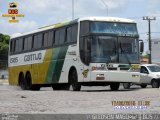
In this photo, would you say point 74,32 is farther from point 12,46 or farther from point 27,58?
point 12,46

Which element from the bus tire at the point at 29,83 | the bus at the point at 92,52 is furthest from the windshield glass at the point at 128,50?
the bus tire at the point at 29,83

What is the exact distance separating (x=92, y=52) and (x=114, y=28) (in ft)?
6.06

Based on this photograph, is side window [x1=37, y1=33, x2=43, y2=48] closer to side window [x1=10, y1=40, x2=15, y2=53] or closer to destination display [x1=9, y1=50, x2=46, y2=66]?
destination display [x1=9, y1=50, x2=46, y2=66]

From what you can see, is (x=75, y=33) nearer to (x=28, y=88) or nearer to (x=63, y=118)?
(x=28, y=88)

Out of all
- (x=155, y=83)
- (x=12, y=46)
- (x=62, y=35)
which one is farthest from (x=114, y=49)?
(x=12, y=46)

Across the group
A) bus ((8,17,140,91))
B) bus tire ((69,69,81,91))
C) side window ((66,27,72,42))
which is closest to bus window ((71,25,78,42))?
bus ((8,17,140,91))

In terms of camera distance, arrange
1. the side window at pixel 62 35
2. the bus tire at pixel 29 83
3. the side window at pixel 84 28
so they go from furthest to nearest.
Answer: the bus tire at pixel 29 83
the side window at pixel 62 35
the side window at pixel 84 28

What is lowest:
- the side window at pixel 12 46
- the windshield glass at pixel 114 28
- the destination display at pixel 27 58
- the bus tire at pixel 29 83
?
the bus tire at pixel 29 83

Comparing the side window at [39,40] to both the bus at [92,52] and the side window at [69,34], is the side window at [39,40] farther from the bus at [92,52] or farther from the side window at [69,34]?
the side window at [69,34]

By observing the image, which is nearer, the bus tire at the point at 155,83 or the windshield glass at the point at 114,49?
the windshield glass at the point at 114,49

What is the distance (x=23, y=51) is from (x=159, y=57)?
2468 inches

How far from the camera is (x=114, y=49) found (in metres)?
24.4

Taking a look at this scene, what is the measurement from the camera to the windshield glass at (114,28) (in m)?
24.5

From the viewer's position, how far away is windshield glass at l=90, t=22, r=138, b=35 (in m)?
24.5
